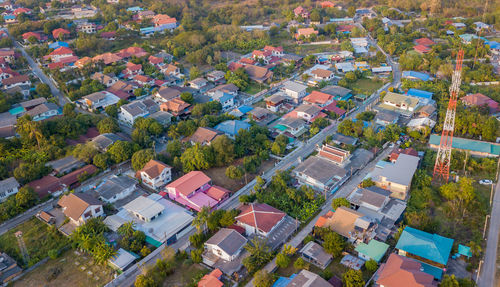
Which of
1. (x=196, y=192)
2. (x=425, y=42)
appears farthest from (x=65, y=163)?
(x=425, y=42)

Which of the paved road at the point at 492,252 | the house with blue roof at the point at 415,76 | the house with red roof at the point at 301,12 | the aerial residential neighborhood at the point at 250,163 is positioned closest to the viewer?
the paved road at the point at 492,252

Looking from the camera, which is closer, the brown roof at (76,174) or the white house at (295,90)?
the brown roof at (76,174)

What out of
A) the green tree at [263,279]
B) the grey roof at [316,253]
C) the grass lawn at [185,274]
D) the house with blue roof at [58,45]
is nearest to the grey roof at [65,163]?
the grass lawn at [185,274]

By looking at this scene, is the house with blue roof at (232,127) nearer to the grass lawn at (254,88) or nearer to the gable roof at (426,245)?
the grass lawn at (254,88)

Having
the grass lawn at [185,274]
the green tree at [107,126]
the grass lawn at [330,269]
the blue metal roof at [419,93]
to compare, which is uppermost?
the green tree at [107,126]

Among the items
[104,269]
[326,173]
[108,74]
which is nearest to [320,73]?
[326,173]

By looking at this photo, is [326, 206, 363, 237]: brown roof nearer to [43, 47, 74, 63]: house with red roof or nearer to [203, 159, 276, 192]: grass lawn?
[203, 159, 276, 192]: grass lawn
